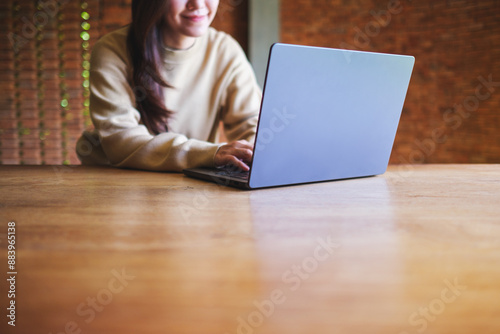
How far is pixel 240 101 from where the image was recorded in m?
1.50

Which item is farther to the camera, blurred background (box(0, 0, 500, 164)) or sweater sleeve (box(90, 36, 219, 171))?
blurred background (box(0, 0, 500, 164))

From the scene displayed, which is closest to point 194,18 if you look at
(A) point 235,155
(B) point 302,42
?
(A) point 235,155

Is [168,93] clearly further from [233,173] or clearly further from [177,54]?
[233,173]

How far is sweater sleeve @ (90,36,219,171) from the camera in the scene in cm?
106

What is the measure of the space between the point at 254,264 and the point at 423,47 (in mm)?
3978

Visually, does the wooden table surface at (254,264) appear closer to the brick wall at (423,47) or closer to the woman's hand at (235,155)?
the woman's hand at (235,155)

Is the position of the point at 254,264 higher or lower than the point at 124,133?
higher

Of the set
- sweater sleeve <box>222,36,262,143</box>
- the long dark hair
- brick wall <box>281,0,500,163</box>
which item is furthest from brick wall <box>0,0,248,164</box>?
the long dark hair

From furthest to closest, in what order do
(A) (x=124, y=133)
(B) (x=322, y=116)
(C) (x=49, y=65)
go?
(C) (x=49, y=65)
(A) (x=124, y=133)
(B) (x=322, y=116)

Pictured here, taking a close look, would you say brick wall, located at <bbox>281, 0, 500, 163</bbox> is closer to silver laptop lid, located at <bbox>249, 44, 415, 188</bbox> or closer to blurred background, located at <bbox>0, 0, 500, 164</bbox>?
blurred background, located at <bbox>0, 0, 500, 164</bbox>

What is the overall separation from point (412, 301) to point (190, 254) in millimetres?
197

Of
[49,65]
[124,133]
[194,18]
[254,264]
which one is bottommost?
[49,65]

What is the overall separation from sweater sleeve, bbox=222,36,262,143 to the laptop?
21.3 inches

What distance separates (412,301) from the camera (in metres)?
0.33
